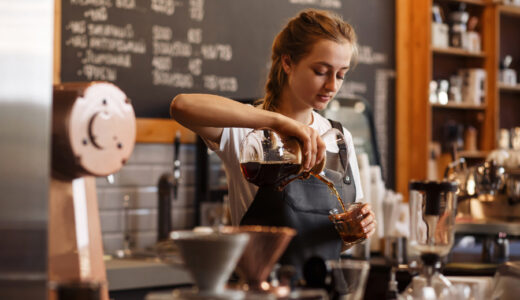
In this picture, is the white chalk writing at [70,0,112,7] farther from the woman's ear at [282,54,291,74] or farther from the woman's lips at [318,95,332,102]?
the woman's lips at [318,95,332,102]

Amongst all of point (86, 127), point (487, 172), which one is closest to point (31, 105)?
point (86, 127)

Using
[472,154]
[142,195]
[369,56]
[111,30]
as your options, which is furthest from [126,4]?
[472,154]

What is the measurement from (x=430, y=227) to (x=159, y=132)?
237 centimetres

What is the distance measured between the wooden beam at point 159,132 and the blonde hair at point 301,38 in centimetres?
155

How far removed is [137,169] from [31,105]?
2.66m

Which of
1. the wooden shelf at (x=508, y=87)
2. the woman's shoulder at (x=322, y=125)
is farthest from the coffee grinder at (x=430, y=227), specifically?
the wooden shelf at (x=508, y=87)

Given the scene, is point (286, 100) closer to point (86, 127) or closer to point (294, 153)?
point (294, 153)

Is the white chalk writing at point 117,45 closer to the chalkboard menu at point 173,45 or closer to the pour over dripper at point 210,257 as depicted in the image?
the chalkboard menu at point 173,45

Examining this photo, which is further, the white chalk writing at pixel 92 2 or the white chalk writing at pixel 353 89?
the white chalk writing at pixel 353 89

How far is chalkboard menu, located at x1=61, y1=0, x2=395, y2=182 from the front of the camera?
346 centimetres

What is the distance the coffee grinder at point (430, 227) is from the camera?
1.36 metres

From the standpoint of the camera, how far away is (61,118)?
1179mm

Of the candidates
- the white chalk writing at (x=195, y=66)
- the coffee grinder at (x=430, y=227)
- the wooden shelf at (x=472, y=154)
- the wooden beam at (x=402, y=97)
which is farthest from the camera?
the wooden shelf at (x=472, y=154)

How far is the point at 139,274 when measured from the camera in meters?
2.93
